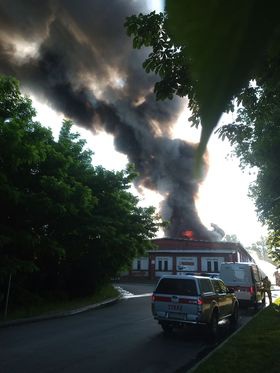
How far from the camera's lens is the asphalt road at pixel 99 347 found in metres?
7.79

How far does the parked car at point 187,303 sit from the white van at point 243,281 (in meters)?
5.97

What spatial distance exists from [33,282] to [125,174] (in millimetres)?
8093

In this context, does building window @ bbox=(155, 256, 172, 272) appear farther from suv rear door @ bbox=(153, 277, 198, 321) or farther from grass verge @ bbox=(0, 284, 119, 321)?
suv rear door @ bbox=(153, 277, 198, 321)

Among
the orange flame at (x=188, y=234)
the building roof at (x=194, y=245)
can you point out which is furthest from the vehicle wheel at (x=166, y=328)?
the orange flame at (x=188, y=234)

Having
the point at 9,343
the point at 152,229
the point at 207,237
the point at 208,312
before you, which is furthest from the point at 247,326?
the point at 207,237

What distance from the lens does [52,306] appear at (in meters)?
18.0

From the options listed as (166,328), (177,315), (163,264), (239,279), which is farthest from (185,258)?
(177,315)

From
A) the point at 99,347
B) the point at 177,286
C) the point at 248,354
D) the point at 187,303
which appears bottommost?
the point at 99,347

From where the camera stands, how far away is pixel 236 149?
23.3 meters

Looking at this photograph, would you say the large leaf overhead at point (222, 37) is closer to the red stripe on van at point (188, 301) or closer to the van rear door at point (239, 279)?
the red stripe on van at point (188, 301)

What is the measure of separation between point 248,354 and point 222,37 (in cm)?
915

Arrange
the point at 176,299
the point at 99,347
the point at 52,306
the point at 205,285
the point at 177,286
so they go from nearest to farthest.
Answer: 1. the point at 99,347
2. the point at 176,299
3. the point at 177,286
4. the point at 205,285
5. the point at 52,306

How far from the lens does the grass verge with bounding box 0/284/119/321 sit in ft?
49.8

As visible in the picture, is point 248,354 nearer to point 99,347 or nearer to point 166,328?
point 99,347
